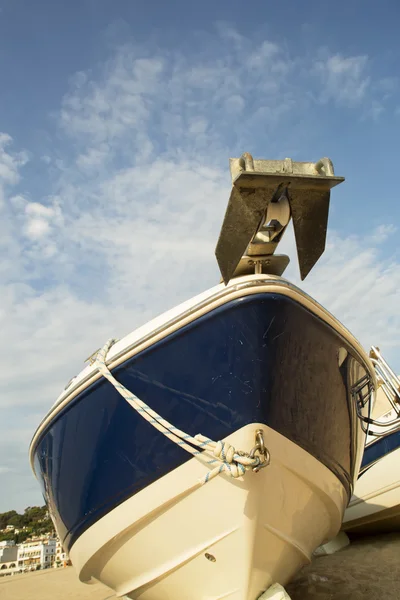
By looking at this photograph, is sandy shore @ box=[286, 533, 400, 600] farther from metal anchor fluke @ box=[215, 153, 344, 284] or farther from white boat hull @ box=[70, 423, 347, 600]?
metal anchor fluke @ box=[215, 153, 344, 284]

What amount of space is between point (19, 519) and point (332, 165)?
A: 82129 mm

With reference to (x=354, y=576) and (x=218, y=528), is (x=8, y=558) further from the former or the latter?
(x=218, y=528)

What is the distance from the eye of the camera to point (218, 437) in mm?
3180

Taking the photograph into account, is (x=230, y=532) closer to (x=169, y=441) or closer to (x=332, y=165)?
(x=169, y=441)

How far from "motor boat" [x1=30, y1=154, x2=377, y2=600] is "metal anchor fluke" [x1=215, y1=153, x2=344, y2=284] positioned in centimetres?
31

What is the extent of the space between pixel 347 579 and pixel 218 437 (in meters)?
3.56

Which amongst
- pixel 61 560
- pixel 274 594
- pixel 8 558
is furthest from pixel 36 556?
pixel 274 594

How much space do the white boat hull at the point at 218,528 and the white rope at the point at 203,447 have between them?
101 millimetres

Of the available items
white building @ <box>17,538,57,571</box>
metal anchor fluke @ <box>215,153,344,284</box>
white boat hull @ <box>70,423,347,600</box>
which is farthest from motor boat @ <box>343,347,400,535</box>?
white building @ <box>17,538,57,571</box>

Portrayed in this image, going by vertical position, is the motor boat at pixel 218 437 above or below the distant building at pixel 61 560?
A: above

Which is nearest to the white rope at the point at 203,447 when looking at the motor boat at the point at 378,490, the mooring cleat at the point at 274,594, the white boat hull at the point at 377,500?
the mooring cleat at the point at 274,594

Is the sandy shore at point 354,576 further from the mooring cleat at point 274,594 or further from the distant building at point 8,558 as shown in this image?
the distant building at point 8,558

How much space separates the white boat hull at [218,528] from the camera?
3146mm

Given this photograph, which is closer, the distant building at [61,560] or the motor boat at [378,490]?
the motor boat at [378,490]
